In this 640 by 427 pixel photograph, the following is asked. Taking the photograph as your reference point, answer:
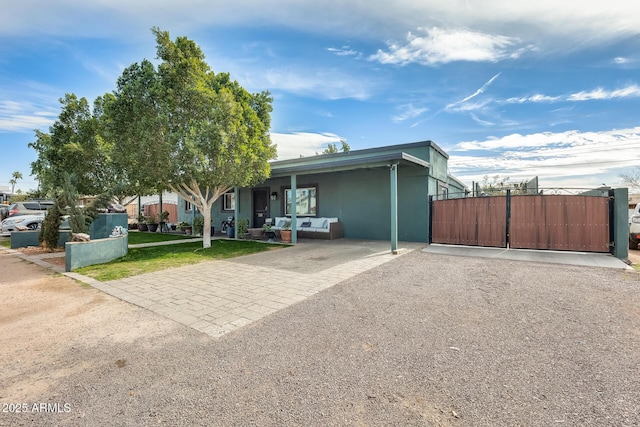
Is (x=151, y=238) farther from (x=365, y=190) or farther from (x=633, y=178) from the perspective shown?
(x=633, y=178)

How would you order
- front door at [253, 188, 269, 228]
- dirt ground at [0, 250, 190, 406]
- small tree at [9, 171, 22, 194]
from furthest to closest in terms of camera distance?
small tree at [9, 171, 22, 194], front door at [253, 188, 269, 228], dirt ground at [0, 250, 190, 406]

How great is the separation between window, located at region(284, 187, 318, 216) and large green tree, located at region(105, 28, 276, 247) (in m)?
4.24

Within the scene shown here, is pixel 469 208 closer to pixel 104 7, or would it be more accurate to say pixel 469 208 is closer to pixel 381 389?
pixel 381 389

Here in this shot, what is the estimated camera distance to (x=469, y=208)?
29.2 feet

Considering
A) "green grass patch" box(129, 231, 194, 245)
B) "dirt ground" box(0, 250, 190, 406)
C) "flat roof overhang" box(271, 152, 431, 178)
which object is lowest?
"dirt ground" box(0, 250, 190, 406)

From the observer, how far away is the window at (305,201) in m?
12.4

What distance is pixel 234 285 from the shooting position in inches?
193

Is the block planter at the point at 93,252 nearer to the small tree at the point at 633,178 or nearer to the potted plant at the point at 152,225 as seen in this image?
the potted plant at the point at 152,225

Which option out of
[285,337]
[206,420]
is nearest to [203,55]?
[285,337]

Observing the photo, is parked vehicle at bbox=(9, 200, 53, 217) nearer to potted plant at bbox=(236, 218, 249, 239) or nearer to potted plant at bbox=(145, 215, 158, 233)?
potted plant at bbox=(145, 215, 158, 233)

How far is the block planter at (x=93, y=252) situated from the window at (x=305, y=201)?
6571mm

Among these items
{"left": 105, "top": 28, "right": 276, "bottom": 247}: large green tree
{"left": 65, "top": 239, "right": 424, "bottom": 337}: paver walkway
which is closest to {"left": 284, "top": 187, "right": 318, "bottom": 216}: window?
{"left": 105, "top": 28, "right": 276, "bottom": 247}: large green tree

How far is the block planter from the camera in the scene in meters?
6.12

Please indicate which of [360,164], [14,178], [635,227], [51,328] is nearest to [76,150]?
[360,164]
